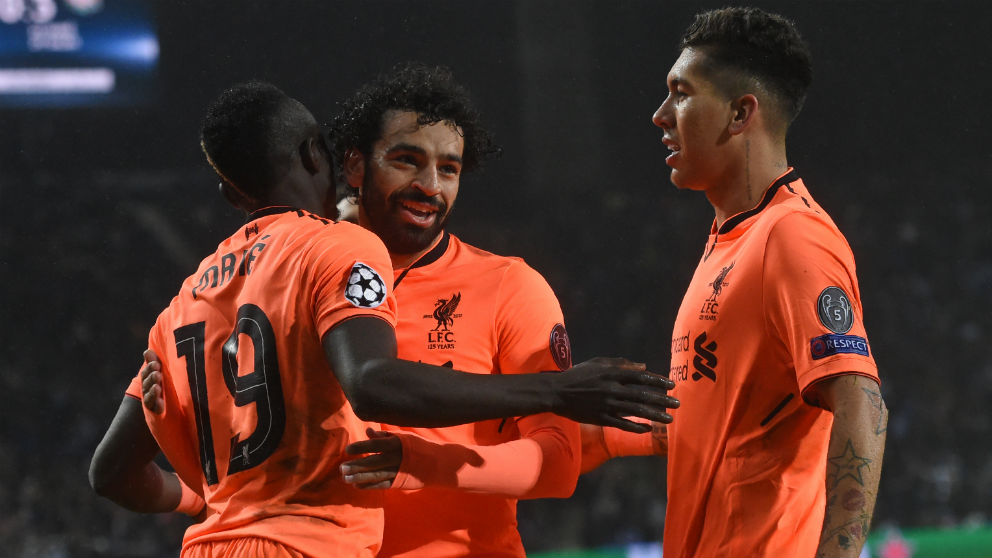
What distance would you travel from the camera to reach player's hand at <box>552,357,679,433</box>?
181 cm

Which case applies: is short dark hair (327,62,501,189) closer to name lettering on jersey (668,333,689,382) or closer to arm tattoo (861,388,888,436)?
name lettering on jersey (668,333,689,382)

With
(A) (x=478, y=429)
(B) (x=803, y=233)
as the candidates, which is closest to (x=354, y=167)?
(A) (x=478, y=429)

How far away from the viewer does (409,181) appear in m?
2.48

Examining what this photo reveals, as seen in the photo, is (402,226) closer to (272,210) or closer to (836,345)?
(272,210)

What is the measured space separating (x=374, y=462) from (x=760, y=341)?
2.70 feet

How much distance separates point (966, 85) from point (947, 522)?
173 inches

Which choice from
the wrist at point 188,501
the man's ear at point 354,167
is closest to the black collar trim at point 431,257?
the man's ear at point 354,167

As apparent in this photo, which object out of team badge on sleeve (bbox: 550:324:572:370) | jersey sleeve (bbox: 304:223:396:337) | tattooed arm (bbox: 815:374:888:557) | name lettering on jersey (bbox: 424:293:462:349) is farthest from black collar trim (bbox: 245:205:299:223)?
tattooed arm (bbox: 815:374:888:557)

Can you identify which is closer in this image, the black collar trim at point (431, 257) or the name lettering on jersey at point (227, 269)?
the name lettering on jersey at point (227, 269)

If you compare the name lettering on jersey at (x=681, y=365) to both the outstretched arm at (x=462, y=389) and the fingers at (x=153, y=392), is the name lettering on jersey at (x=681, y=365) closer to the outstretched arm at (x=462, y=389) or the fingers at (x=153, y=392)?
the outstretched arm at (x=462, y=389)

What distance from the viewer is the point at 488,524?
2213 millimetres

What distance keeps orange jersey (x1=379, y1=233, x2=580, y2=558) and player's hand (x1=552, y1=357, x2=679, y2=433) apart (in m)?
0.31

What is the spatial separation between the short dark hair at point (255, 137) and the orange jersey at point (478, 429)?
0.46 m

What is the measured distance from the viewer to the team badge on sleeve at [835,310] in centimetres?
172
